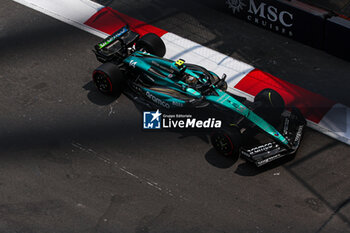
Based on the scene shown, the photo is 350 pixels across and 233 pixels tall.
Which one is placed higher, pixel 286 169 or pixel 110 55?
pixel 110 55

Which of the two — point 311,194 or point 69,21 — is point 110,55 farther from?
point 311,194

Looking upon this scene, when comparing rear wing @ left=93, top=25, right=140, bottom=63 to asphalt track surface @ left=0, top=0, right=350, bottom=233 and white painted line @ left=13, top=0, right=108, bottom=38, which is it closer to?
asphalt track surface @ left=0, top=0, right=350, bottom=233

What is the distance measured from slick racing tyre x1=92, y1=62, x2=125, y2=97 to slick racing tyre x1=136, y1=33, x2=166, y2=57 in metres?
1.30

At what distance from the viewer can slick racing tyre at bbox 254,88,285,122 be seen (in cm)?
1240

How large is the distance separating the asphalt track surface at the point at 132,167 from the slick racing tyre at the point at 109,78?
1.13 feet

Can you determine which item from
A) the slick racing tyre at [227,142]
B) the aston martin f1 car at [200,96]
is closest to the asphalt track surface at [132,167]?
the slick racing tyre at [227,142]

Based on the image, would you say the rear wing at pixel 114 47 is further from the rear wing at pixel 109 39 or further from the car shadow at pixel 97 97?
the car shadow at pixel 97 97

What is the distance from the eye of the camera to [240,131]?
11.9 meters

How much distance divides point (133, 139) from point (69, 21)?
5.71 m

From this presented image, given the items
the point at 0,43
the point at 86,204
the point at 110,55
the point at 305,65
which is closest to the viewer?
the point at 86,204

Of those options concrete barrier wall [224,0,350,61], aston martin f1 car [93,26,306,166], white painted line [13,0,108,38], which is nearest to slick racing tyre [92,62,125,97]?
aston martin f1 car [93,26,306,166]

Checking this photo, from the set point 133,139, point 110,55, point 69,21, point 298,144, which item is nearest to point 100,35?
point 69,21

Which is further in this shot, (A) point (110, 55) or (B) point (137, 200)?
(A) point (110, 55)

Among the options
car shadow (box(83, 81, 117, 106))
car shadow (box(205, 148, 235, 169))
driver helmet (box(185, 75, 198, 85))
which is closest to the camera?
car shadow (box(205, 148, 235, 169))
